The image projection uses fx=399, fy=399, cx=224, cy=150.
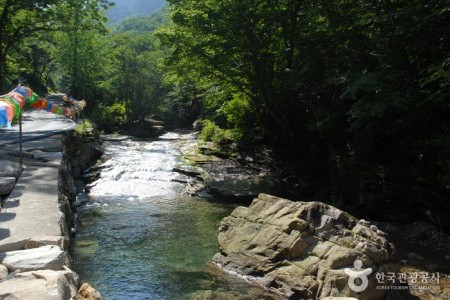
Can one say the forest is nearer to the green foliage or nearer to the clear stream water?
the clear stream water

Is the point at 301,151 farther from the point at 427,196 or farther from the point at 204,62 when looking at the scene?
the point at 427,196

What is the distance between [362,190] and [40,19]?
56.7 ft

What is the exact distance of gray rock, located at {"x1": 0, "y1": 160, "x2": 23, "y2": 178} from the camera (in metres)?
9.66

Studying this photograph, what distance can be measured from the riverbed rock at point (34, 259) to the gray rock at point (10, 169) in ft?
14.5

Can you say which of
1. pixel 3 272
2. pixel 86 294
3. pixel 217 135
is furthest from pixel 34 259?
pixel 217 135

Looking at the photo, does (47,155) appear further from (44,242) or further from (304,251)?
(304,251)

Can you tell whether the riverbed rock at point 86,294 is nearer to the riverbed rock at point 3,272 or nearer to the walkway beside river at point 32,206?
the riverbed rock at point 3,272

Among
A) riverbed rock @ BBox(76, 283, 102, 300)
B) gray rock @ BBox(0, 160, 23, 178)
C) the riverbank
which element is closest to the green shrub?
the riverbank

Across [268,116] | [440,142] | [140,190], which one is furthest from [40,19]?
[440,142]

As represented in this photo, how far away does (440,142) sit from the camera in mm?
9047

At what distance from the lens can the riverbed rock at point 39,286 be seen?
442 centimetres

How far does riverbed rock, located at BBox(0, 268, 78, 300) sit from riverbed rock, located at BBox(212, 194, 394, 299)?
3929 mm

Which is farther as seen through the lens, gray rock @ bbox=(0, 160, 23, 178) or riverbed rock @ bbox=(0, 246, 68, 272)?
gray rock @ bbox=(0, 160, 23, 178)

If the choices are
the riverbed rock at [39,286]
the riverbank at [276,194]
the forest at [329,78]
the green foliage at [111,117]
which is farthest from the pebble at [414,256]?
the green foliage at [111,117]
